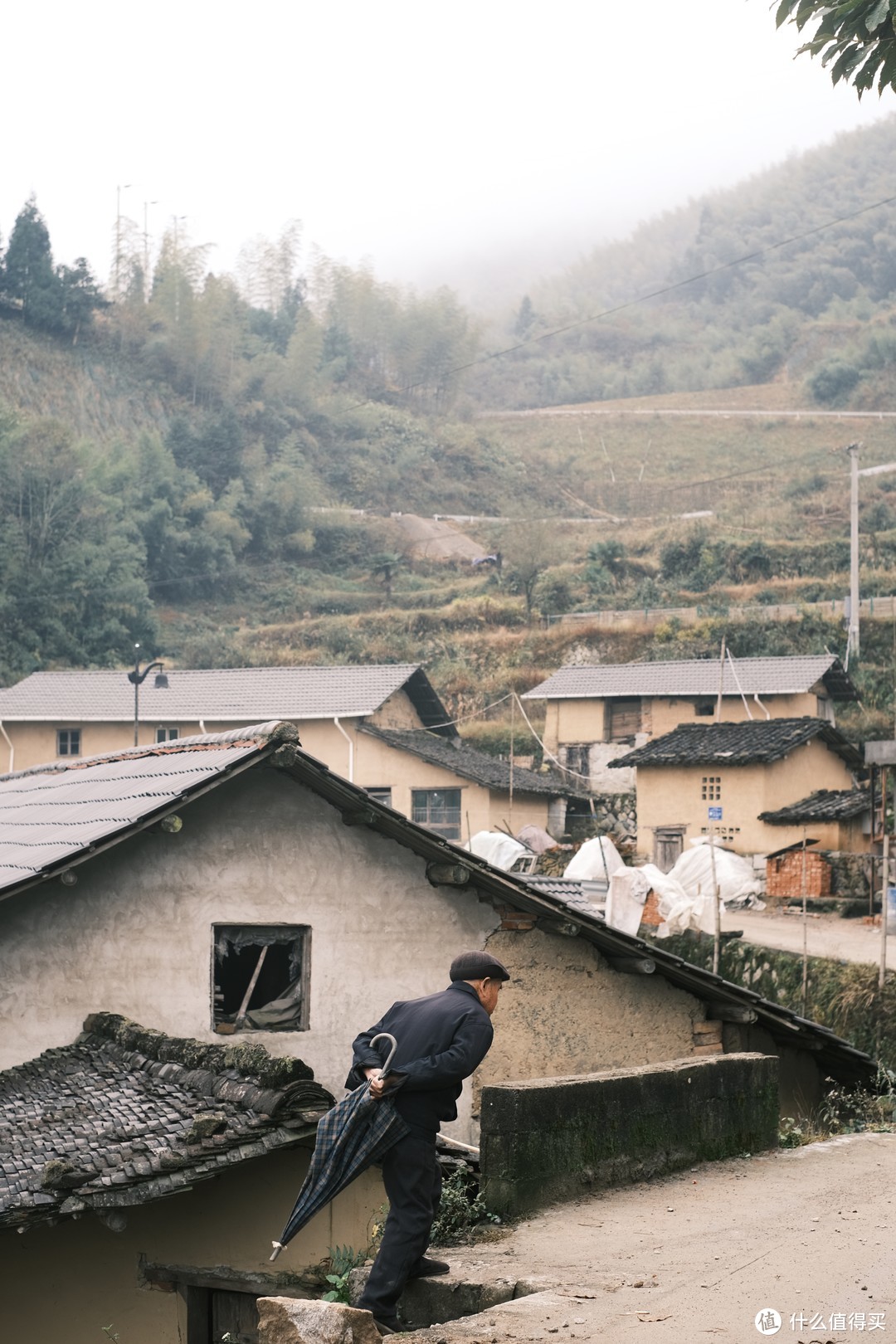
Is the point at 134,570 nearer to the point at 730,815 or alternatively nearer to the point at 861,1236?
the point at 730,815

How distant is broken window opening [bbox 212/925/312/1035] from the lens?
33.2 feet

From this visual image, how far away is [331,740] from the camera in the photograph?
39.5 meters

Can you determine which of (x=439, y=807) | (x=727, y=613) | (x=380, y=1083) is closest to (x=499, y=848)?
(x=439, y=807)

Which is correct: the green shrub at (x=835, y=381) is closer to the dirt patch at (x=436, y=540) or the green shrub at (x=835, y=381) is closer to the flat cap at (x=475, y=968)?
the dirt patch at (x=436, y=540)

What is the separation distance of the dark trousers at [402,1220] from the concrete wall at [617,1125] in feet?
3.56

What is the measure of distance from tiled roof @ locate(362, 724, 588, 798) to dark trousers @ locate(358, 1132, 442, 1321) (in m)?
31.2

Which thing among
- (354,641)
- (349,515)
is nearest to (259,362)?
(349,515)

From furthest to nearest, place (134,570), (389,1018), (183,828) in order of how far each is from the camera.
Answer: (134,570) → (183,828) → (389,1018)

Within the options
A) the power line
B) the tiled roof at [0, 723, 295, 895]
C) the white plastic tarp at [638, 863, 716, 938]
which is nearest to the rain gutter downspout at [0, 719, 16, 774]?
the white plastic tarp at [638, 863, 716, 938]

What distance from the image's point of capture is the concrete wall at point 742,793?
32.4 meters

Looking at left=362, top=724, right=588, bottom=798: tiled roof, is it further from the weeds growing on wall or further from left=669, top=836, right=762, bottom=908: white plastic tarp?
the weeds growing on wall

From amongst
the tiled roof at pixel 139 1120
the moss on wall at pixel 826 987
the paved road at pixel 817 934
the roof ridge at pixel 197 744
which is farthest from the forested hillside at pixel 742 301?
the tiled roof at pixel 139 1120

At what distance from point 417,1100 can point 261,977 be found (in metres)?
5.33

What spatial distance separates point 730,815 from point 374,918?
925 inches
